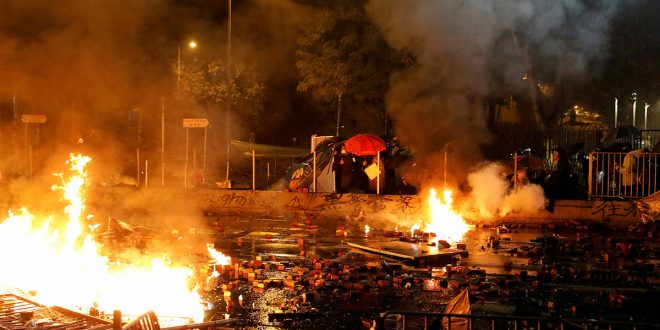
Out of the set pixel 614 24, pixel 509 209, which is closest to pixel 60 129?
pixel 509 209

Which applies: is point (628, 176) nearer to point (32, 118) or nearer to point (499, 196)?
point (499, 196)

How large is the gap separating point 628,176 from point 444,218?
14.5 feet

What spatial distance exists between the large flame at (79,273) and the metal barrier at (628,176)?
10.8 m

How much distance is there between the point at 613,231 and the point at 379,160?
252 inches

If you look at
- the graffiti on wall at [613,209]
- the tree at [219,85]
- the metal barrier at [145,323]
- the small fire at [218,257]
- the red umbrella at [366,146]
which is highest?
the tree at [219,85]

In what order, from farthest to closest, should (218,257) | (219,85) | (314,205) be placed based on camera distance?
(219,85) → (314,205) → (218,257)

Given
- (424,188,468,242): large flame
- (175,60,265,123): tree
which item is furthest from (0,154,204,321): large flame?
(175,60,265,123): tree

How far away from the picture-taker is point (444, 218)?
653 inches

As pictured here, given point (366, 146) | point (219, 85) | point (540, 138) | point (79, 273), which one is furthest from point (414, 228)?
point (219, 85)

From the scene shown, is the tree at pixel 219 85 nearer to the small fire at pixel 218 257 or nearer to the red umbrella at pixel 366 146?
the red umbrella at pixel 366 146

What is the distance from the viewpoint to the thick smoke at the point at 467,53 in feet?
60.0

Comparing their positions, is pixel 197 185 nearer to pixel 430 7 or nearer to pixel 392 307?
pixel 430 7

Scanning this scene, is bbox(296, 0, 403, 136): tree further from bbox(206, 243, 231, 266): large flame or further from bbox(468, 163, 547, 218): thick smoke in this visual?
bbox(206, 243, 231, 266): large flame

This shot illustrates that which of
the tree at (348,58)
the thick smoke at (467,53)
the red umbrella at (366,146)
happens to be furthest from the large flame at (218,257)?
the tree at (348,58)
